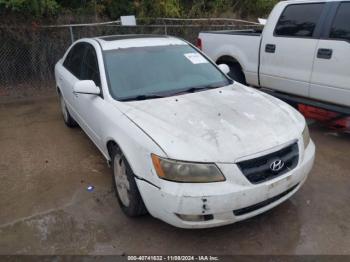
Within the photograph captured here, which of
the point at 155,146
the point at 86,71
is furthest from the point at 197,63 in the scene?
the point at 155,146

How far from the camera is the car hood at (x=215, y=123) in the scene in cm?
262

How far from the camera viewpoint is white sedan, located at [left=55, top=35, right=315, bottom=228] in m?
2.56

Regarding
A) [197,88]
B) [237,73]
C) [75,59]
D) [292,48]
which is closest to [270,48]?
[292,48]

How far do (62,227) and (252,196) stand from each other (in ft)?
5.96

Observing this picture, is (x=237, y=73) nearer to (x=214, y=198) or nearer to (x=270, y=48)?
(x=270, y=48)

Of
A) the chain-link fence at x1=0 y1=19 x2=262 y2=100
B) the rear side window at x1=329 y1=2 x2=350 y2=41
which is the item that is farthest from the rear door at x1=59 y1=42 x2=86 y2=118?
the rear side window at x1=329 y1=2 x2=350 y2=41

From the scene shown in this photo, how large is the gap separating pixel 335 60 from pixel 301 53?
553 millimetres

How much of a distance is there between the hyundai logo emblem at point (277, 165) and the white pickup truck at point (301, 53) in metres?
2.33

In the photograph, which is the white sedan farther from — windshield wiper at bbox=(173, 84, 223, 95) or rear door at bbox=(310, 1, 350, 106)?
rear door at bbox=(310, 1, 350, 106)

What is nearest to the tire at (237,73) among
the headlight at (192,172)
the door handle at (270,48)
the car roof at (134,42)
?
the door handle at (270,48)

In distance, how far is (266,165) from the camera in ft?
8.81

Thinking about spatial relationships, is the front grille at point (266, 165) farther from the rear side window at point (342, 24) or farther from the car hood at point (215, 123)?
the rear side window at point (342, 24)

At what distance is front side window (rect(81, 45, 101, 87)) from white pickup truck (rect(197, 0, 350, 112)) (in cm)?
281

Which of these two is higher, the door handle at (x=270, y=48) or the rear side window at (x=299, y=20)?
the rear side window at (x=299, y=20)
